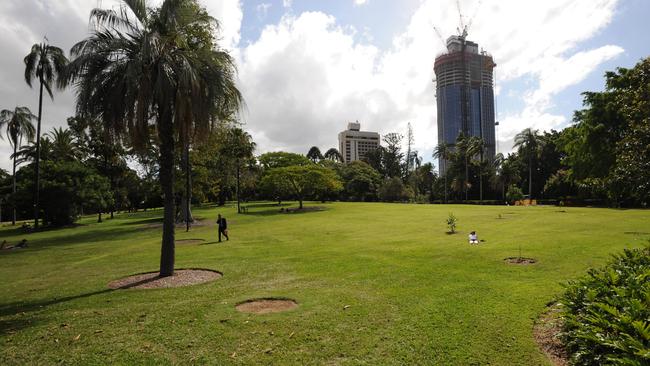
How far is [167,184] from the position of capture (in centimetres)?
1218

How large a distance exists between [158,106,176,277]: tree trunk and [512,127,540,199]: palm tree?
66.9m

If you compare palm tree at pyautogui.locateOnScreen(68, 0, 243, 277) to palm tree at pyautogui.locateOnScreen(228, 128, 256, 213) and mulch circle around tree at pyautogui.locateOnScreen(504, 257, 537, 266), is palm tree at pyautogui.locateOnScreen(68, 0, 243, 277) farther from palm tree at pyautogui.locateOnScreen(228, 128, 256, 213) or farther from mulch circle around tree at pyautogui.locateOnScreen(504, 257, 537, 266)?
palm tree at pyautogui.locateOnScreen(228, 128, 256, 213)

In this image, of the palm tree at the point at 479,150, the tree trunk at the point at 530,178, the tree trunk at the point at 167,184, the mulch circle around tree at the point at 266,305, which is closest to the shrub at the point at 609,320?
the mulch circle around tree at the point at 266,305

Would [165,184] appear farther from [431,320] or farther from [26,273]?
[431,320]

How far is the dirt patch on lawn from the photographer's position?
229 inches

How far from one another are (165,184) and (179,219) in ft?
89.2

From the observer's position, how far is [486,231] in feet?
76.4

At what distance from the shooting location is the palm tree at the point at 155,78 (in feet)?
34.3

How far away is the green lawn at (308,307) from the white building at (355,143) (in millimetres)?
153298

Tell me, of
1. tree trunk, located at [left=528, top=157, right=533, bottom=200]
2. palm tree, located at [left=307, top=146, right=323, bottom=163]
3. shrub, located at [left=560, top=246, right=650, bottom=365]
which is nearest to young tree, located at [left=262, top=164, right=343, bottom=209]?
tree trunk, located at [left=528, top=157, right=533, bottom=200]

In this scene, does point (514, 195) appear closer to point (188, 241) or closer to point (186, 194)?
point (186, 194)

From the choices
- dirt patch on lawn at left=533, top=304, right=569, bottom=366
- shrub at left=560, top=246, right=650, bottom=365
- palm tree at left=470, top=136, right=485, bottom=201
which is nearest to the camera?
shrub at left=560, top=246, right=650, bottom=365

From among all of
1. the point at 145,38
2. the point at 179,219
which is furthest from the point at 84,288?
the point at 179,219

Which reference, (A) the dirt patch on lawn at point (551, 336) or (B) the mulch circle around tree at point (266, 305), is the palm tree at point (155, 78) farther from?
(A) the dirt patch on lawn at point (551, 336)
